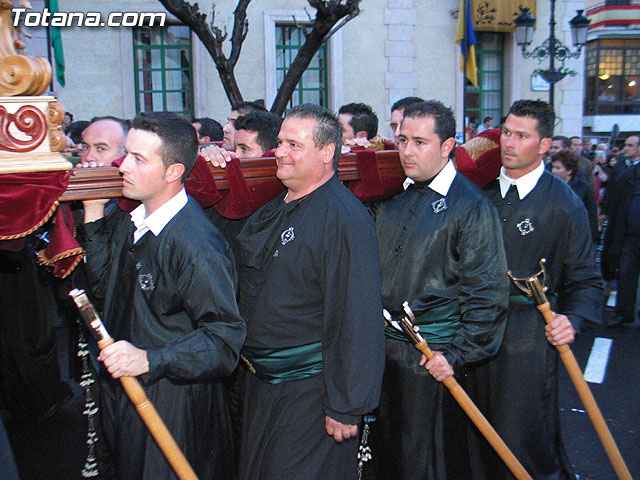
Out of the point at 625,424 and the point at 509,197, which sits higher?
the point at 509,197

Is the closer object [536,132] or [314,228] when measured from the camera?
[314,228]

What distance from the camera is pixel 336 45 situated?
1433 cm

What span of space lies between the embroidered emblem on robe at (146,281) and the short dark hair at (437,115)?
153 cm

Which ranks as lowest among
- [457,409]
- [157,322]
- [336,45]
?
[457,409]

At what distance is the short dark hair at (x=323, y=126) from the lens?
2881mm

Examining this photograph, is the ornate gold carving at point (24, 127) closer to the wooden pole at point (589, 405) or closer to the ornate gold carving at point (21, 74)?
the ornate gold carving at point (21, 74)

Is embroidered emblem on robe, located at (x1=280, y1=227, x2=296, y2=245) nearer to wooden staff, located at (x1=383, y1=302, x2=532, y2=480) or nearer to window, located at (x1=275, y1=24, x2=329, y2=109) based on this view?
wooden staff, located at (x1=383, y1=302, x2=532, y2=480)

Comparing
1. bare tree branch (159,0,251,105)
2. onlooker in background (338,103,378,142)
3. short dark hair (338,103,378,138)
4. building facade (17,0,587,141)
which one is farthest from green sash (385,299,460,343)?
building facade (17,0,587,141)

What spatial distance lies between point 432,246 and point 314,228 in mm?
680

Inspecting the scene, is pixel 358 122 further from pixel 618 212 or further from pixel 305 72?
pixel 305 72

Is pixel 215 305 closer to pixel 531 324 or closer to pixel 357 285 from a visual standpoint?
pixel 357 285

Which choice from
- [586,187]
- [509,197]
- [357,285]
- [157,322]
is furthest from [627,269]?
[157,322]

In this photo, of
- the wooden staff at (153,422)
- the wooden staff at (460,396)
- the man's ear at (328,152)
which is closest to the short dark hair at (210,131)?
the man's ear at (328,152)

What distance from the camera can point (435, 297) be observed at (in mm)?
3148
